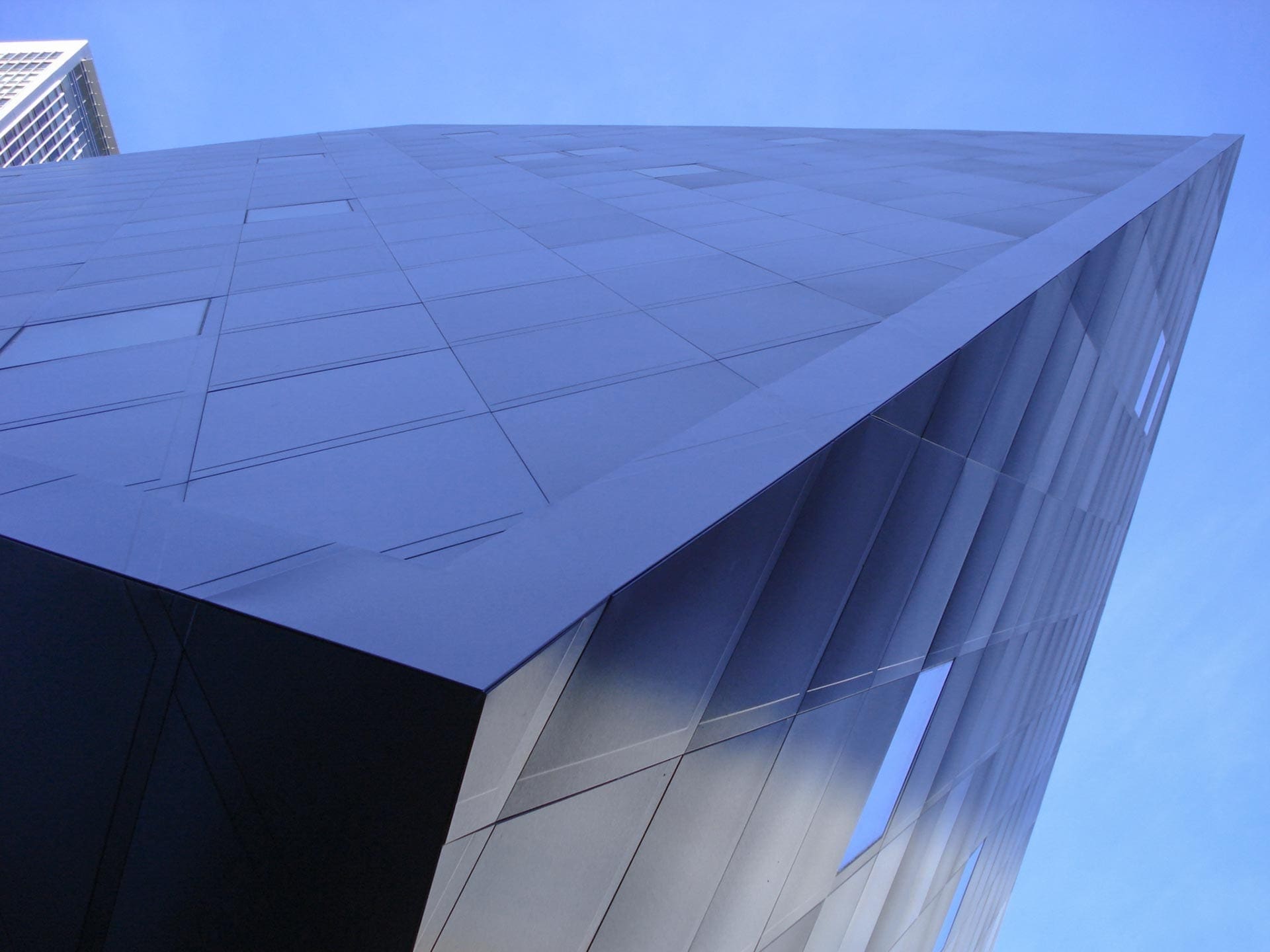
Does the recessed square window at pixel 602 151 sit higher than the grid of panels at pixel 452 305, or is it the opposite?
the recessed square window at pixel 602 151

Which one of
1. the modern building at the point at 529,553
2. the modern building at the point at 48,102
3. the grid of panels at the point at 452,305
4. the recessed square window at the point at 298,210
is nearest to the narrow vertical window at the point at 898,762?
the modern building at the point at 529,553

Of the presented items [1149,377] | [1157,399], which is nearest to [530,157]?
[1149,377]

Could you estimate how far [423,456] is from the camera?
532cm

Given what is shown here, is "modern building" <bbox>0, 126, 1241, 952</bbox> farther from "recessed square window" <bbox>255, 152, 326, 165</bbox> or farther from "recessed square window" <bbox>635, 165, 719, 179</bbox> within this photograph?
"recessed square window" <bbox>255, 152, 326, 165</bbox>

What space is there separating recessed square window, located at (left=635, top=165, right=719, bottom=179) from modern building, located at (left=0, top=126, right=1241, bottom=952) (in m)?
4.36

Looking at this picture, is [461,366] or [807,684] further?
[461,366]

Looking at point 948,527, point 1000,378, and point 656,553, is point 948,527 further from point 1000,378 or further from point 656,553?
Answer: point 656,553

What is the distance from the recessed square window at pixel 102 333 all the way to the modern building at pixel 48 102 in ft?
328

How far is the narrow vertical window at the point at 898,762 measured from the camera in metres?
9.02

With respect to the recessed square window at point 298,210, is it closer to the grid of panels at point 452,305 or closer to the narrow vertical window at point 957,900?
the grid of panels at point 452,305

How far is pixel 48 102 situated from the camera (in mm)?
97750

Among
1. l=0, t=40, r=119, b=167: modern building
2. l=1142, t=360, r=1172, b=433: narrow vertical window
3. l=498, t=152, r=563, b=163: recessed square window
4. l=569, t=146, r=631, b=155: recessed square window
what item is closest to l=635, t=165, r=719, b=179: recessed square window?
l=498, t=152, r=563, b=163: recessed square window

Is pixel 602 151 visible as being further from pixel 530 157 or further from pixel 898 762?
pixel 898 762

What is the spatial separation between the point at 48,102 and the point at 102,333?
12010 cm
